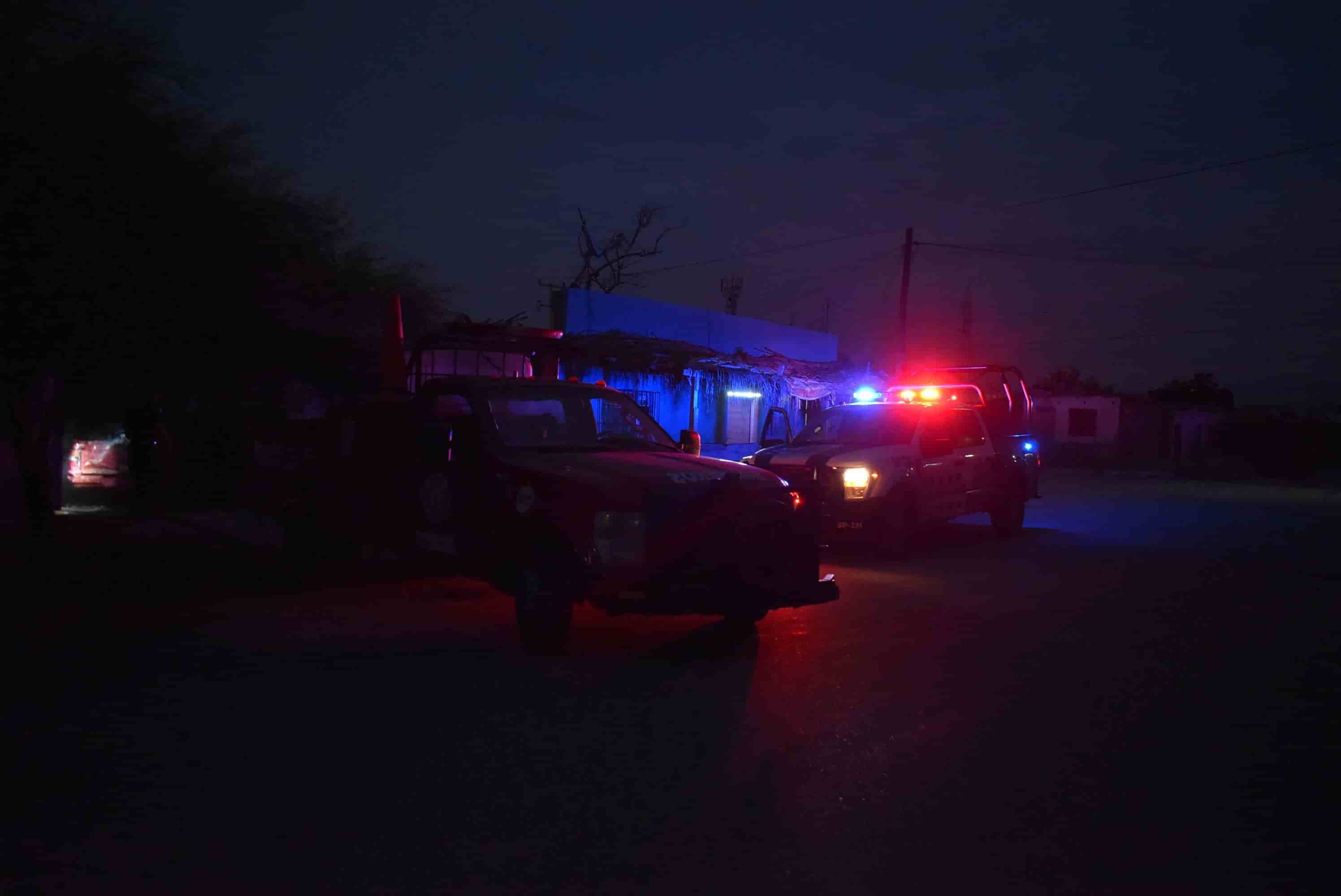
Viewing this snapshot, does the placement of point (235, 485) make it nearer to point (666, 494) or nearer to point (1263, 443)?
point (666, 494)

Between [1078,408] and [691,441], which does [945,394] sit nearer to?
[691,441]

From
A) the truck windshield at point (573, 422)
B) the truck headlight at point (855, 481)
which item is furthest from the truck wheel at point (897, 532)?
the truck windshield at point (573, 422)

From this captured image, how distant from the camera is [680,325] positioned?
93.8 feet

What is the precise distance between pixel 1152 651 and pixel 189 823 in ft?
21.7

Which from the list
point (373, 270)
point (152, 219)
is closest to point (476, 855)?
point (152, 219)

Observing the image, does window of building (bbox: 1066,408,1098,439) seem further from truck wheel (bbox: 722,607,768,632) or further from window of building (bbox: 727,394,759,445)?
truck wheel (bbox: 722,607,768,632)

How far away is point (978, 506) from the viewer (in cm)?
1528

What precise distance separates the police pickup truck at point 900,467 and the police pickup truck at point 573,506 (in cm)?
205

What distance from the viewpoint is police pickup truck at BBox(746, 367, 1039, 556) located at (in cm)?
1288

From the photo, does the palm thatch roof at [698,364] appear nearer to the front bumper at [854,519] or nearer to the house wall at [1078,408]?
the front bumper at [854,519]

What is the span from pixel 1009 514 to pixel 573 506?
10.5m

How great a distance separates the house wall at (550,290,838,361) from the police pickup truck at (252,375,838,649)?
1465cm

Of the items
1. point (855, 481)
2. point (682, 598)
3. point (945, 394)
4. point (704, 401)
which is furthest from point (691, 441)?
point (704, 401)

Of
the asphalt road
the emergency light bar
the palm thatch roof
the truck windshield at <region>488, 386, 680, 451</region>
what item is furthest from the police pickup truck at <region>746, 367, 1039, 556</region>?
the palm thatch roof
